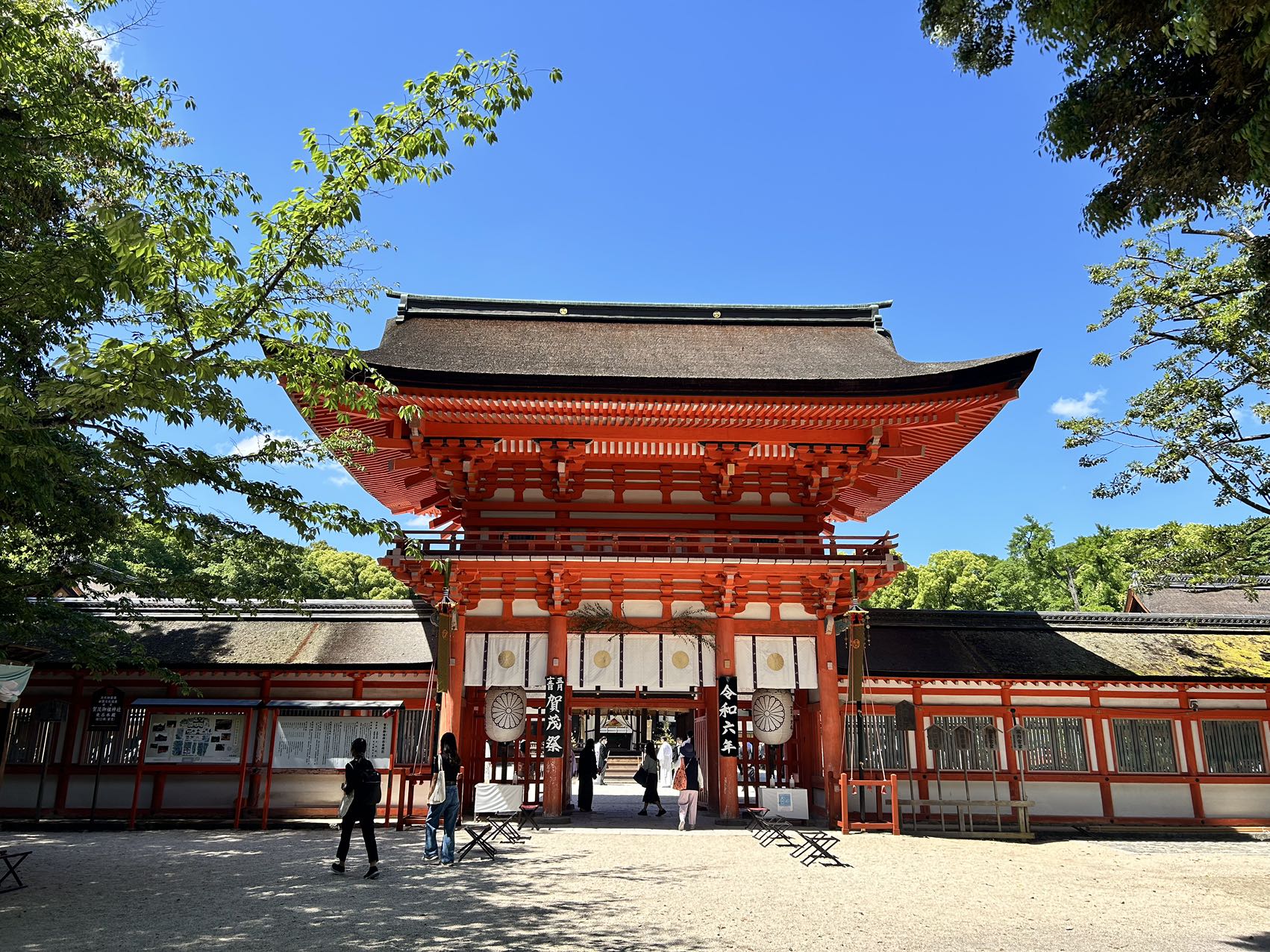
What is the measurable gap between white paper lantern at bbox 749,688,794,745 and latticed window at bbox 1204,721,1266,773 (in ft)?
26.5

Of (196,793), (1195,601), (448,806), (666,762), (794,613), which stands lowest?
(666,762)

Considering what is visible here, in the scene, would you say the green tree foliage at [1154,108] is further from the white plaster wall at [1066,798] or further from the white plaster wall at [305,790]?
the white plaster wall at [305,790]

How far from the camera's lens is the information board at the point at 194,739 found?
14734mm

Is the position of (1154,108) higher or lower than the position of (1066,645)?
higher

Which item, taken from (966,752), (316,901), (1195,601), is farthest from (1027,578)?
(316,901)

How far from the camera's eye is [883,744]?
15172 mm

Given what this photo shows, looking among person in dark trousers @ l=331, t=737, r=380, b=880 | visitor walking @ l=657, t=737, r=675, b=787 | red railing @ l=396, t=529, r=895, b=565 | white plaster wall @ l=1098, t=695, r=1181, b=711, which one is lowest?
visitor walking @ l=657, t=737, r=675, b=787

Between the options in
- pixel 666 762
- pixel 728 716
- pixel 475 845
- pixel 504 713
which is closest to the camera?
pixel 475 845

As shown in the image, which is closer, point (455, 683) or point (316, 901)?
point (316, 901)

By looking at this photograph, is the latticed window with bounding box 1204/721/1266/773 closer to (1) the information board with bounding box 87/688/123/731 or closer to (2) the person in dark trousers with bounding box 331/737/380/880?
(2) the person in dark trousers with bounding box 331/737/380/880

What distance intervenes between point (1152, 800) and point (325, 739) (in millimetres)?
15278

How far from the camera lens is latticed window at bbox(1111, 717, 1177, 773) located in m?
15.4

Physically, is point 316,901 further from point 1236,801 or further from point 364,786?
point 1236,801

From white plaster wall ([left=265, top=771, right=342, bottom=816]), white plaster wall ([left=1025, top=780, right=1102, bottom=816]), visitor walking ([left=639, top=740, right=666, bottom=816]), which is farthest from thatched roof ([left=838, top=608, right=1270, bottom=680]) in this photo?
white plaster wall ([left=265, top=771, right=342, bottom=816])
